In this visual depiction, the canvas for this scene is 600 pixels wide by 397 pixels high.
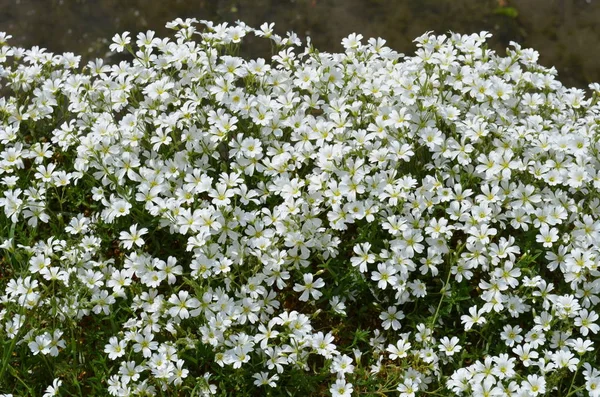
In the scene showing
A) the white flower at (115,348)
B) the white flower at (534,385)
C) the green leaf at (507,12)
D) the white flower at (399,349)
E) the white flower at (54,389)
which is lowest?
the white flower at (54,389)

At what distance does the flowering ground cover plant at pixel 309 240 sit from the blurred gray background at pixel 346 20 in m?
1.55

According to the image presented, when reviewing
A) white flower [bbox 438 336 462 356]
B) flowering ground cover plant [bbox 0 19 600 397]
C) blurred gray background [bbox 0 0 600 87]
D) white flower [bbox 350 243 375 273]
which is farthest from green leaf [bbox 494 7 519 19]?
white flower [bbox 438 336 462 356]

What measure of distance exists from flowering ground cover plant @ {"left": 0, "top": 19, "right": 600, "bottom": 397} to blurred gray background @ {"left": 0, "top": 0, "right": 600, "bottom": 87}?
1.55 metres

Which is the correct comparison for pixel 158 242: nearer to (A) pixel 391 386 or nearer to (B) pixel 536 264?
(A) pixel 391 386

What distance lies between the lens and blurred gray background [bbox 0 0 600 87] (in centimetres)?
609

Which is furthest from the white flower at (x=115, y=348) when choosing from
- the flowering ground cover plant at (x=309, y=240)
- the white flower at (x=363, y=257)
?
the white flower at (x=363, y=257)

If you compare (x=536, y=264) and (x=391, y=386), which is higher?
(x=536, y=264)

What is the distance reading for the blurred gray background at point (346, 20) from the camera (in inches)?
240

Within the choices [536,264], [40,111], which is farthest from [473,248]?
[40,111]

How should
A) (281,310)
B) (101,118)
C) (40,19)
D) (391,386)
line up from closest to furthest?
(391,386), (281,310), (101,118), (40,19)

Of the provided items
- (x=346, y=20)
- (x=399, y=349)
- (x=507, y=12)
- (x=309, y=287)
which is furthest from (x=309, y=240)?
(x=507, y=12)

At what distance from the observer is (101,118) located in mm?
4516

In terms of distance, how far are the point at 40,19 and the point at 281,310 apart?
3253mm

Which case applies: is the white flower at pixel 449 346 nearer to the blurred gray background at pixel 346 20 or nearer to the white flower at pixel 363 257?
the white flower at pixel 363 257
